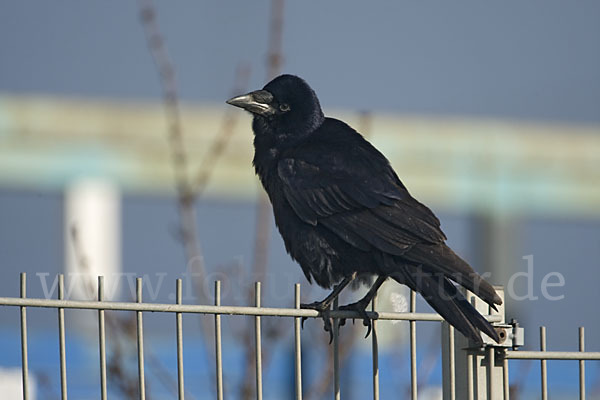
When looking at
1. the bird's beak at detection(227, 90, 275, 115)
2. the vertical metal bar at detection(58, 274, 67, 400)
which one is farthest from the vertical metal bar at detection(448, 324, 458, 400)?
the bird's beak at detection(227, 90, 275, 115)

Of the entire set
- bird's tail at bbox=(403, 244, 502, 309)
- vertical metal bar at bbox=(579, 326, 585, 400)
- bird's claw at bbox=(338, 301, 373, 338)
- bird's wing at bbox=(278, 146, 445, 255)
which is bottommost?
vertical metal bar at bbox=(579, 326, 585, 400)

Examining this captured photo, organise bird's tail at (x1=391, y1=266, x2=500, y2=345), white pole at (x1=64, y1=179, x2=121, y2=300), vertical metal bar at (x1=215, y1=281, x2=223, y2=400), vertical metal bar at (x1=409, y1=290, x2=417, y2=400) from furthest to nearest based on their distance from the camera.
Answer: white pole at (x1=64, y1=179, x2=121, y2=300) → vertical metal bar at (x1=409, y1=290, x2=417, y2=400) → bird's tail at (x1=391, y1=266, x2=500, y2=345) → vertical metal bar at (x1=215, y1=281, x2=223, y2=400)

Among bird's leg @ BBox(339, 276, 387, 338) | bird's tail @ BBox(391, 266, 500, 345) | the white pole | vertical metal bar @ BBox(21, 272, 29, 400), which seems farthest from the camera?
the white pole

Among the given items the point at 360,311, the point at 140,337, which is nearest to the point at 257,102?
the point at 360,311

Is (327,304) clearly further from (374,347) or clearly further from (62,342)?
(62,342)

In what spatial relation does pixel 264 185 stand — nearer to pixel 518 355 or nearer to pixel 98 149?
pixel 518 355

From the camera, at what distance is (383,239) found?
17.4 feet

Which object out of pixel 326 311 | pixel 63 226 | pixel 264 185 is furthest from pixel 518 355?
pixel 63 226

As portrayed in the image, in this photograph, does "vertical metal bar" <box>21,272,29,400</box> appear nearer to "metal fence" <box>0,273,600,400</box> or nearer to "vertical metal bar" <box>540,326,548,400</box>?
"metal fence" <box>0,273,600,400</box>

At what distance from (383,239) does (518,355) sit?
2.62 feet

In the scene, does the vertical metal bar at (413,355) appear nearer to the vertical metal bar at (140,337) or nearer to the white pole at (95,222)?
the vertical metal bar at (140,337)

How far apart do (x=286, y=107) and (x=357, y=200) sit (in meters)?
0.93

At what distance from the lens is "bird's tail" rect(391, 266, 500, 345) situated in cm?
459

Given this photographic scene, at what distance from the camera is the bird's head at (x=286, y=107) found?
247 inches
